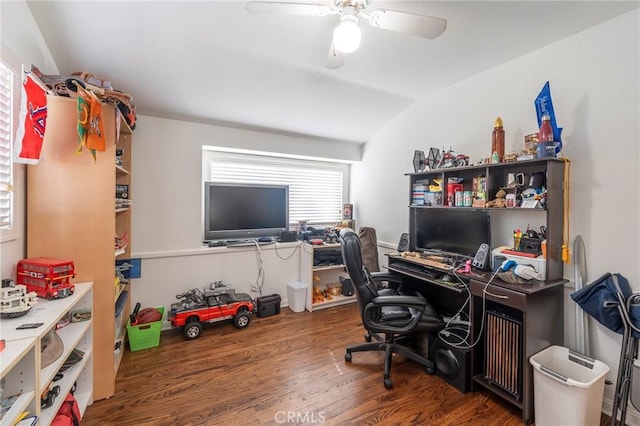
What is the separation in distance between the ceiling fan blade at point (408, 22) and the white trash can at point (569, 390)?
198cm

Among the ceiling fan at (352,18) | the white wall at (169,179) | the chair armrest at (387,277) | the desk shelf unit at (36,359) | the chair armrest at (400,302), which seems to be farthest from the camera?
the white wall at (169,179)

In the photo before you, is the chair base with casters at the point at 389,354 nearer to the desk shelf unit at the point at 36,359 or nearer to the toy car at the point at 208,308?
the toy car at the point at 208,308

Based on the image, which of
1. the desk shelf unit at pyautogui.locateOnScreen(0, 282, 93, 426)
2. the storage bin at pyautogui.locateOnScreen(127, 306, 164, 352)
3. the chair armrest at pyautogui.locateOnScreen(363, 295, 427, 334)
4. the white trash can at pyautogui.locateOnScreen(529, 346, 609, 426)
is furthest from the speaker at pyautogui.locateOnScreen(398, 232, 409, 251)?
the desk shelf unit at pyautogui.locateOnScreen(0, 282, 93, 426)

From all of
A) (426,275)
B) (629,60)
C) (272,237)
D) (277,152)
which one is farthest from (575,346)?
(277,152)

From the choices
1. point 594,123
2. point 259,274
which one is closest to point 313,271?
point 259,274

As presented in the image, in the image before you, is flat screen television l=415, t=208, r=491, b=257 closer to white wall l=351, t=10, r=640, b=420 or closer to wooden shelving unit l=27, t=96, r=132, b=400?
white wall l=351, t=10, r=640, b=420

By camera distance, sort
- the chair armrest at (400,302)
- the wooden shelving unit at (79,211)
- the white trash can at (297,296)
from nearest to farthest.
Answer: the wooden shelving unit at (79,211)
the chair armrest at (400,302)
the white trash can at (297,296)

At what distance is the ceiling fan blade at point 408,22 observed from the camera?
1.33 metres

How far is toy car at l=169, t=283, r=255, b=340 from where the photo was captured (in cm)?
256

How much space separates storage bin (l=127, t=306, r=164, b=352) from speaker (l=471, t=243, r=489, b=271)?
2788 mm

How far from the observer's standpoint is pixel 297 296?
3223 millimetres

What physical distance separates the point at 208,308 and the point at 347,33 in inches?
103

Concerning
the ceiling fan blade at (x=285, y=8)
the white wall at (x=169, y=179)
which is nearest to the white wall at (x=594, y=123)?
the ceiling fan blade at (x=285, y=8)

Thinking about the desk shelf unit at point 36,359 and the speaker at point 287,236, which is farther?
the speaker at point 287,236
